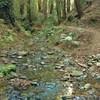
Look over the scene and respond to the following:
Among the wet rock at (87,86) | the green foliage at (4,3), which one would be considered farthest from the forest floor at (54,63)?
the green foliage at (4,3)

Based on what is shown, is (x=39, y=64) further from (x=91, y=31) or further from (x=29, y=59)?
(x=91, y=31)

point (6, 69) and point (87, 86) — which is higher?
point (6, 69)

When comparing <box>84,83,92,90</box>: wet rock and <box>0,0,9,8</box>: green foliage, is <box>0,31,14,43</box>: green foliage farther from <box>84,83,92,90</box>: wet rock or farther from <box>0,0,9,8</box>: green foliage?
<box>84,83,92,90</box>: wet rock

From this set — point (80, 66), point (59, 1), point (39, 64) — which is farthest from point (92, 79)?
point (59, 1)

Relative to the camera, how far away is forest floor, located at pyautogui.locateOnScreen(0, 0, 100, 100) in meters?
8.87

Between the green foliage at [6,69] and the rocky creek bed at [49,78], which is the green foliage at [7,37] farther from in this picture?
the green foliage at [6,69]

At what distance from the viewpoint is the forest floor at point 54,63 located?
887 centimetres

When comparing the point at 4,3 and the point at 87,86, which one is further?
the point at 4,3

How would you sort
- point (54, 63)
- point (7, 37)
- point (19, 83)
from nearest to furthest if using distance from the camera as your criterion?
point (19, 83)
point (54, 63)
point (7, 37)

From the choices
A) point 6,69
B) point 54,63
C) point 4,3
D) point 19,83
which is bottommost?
point 54,63

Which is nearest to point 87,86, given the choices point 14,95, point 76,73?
point 76,73

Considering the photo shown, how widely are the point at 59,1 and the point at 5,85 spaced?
18875 millimetres

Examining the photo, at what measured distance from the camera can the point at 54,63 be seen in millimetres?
12484

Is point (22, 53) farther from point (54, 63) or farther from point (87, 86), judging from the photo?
point (87, 86)
